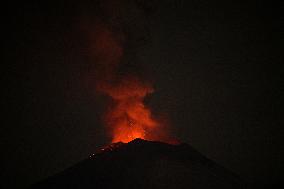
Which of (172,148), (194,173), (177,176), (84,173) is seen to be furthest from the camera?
(172,148)

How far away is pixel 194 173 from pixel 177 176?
2.34 m

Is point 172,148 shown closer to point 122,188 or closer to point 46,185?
point 122,188

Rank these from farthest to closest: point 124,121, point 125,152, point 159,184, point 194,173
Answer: point 124,121 → point 125,152 → point 194,173 → point 159,184

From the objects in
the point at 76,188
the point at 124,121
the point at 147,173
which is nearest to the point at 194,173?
the point at 147,173

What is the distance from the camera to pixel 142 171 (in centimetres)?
2320

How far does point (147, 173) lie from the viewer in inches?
888

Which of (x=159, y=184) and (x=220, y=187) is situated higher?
(x=220, y=187)

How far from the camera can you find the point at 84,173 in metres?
25.3


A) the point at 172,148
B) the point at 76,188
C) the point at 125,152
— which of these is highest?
the point at 172,148

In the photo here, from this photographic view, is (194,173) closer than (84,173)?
Yes

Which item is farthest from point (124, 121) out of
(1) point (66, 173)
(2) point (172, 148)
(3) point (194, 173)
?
(3) point (194, 173)

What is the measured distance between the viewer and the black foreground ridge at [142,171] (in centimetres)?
2143

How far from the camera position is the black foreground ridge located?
21.4 meters

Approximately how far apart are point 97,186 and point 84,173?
362 cm
